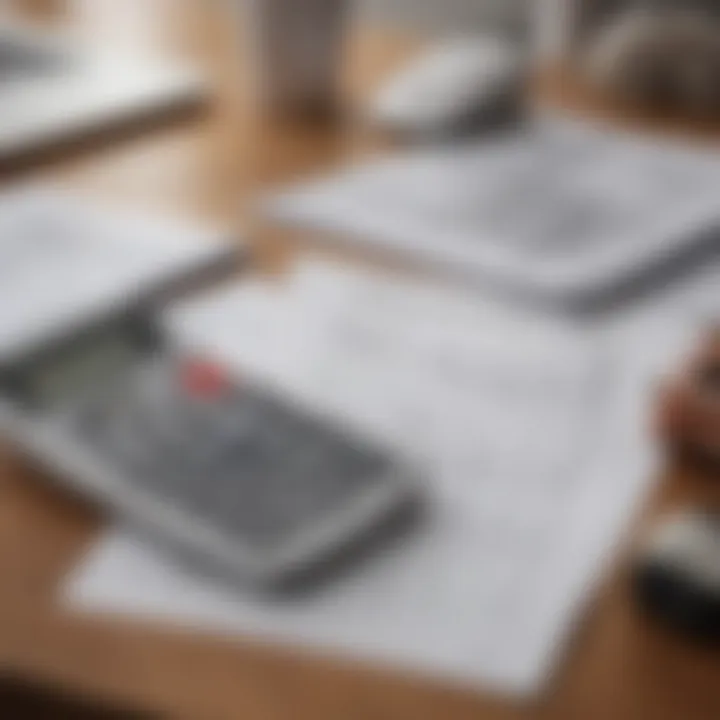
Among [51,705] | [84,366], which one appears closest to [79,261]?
[84,366]

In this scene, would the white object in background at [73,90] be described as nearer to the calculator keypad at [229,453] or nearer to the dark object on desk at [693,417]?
the calculator keypad at [229,453]

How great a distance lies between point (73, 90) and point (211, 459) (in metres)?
0.59

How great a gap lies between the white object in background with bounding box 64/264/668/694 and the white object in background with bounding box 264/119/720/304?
0.14ft

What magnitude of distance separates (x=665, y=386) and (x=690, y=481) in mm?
46

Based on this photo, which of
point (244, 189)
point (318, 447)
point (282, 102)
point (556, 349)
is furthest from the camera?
point (282, 102)

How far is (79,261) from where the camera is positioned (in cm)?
88

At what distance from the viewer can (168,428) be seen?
69cm

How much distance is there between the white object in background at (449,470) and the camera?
58cm

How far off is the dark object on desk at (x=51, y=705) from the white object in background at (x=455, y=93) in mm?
614

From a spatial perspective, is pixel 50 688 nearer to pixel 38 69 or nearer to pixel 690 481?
pixel 690 481

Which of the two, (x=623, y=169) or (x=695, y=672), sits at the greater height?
(x=623, y=169)

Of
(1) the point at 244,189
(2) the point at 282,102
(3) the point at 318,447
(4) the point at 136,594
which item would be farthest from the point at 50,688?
(2) the point at 282,102

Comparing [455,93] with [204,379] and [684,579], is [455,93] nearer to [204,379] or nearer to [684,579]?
[204,379]

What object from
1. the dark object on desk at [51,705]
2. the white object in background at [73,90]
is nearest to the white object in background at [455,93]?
the white object in background at [73,90]
